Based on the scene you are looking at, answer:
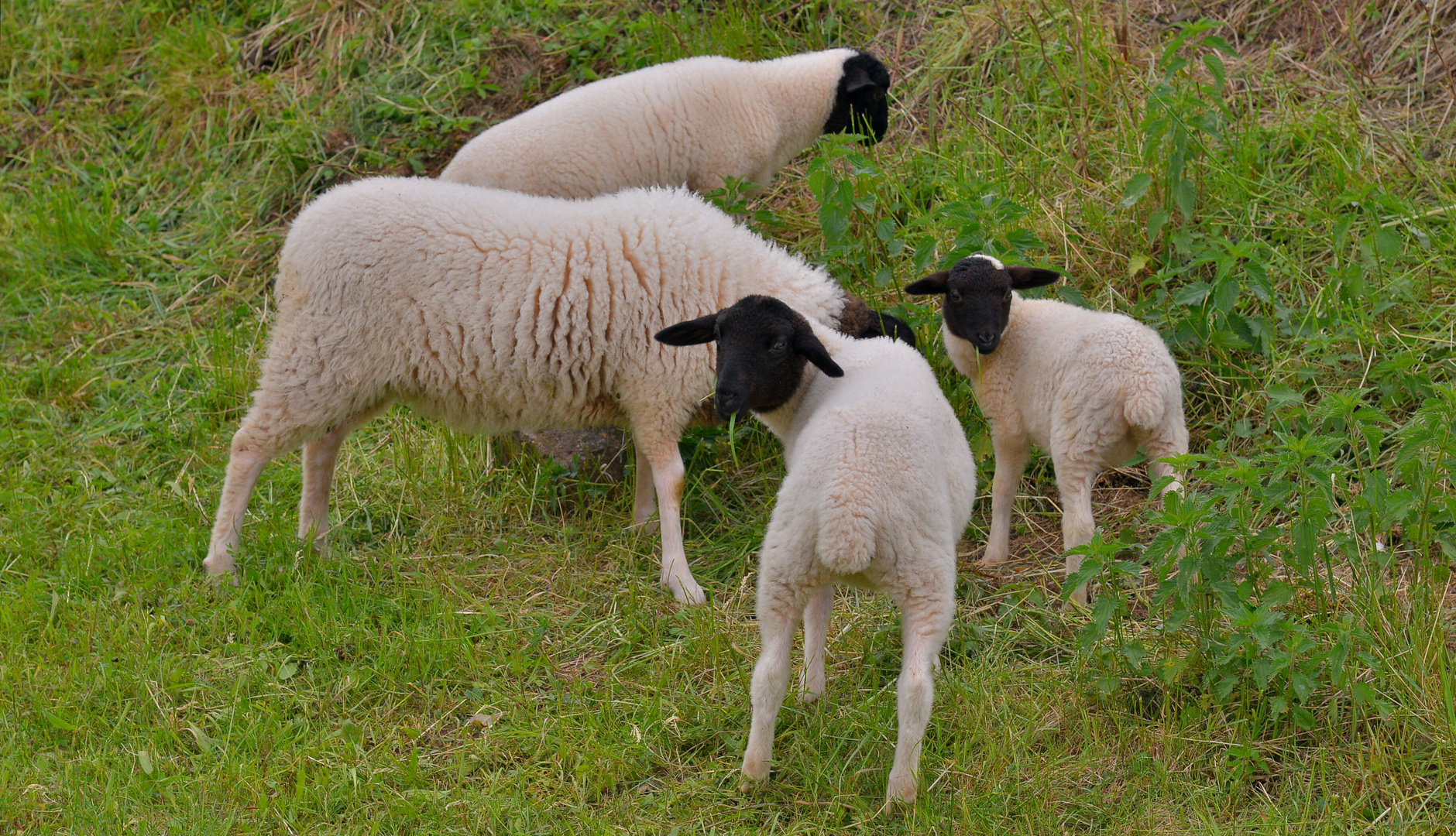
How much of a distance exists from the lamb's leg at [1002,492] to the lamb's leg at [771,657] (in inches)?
61.1

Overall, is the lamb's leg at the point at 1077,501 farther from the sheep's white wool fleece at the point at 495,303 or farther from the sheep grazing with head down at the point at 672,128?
the sheep grazing with head down at the point at 672,128

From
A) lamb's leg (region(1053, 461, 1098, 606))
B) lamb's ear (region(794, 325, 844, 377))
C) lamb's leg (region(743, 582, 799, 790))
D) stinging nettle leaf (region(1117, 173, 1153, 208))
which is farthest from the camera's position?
stinging nettle leaf (region(1117, 173, 1153, 208))

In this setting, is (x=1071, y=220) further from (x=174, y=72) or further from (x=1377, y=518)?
(x=174, y=72)

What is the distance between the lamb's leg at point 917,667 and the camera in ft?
11.0

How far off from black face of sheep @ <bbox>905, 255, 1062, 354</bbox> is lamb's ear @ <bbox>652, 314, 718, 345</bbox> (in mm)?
779

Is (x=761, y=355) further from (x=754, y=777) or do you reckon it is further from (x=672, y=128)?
(x=672, y=128)

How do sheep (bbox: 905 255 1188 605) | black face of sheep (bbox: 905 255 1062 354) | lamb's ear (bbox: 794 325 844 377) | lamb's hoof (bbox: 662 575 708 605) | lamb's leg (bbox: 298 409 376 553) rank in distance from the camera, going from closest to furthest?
1. lamb's ear (bbox: 794 325 844 377)
2. sheep (bbox: 905 255 1188 605)
3. black face of sheep (bbox: 905 255 1062 354)
4. lamb's hoof (bbox: 662 575 708 605)
5. lamb's leg (bbox: 298 409 376 553)

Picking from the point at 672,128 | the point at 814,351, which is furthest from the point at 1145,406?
the point at 672,128

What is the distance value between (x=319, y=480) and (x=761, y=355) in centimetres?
233

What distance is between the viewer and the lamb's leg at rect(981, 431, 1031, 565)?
4.82 meters

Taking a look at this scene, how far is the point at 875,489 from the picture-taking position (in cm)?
340

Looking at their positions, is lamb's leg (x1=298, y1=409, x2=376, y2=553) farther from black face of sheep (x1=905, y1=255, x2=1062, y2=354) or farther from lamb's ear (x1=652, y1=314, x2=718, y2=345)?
black face of sheep (x1=905, y1=255, x2=1062, y2=354)


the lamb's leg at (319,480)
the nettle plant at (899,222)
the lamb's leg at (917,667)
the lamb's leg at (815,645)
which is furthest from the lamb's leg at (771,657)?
the lamb's leg at (319,480)

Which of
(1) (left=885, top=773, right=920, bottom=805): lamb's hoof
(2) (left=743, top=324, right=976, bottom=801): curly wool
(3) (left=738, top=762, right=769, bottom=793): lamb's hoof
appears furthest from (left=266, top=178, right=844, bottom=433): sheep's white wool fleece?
(1) (left=885, top=773, right=920, bottom=805): lamb's hoof
